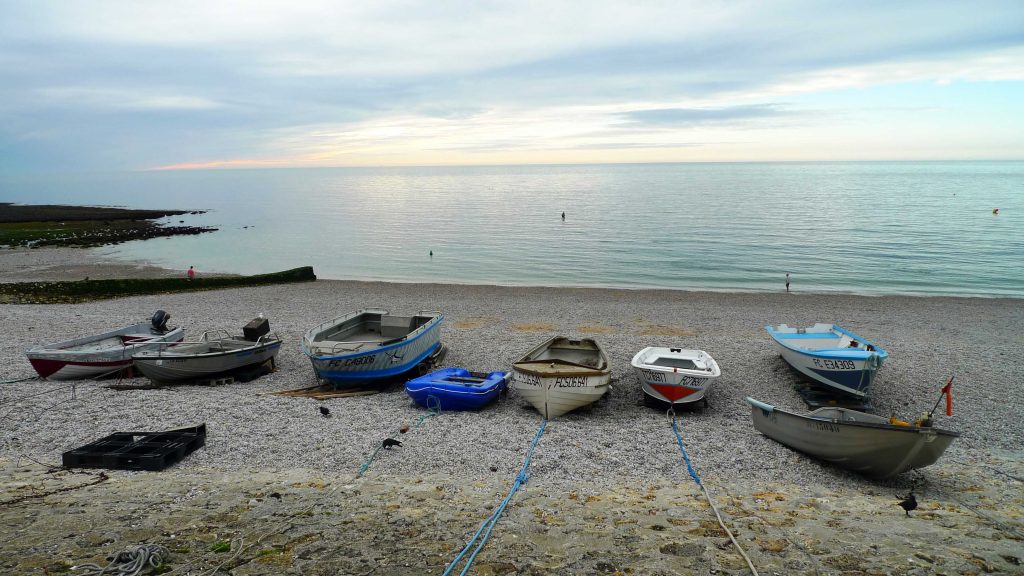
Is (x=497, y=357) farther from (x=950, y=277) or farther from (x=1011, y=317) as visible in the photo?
(x=950, y=277)

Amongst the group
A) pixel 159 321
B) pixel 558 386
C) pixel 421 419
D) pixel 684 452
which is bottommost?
pixel 684 452

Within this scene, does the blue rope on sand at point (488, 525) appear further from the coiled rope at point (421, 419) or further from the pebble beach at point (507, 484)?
the coiled rope at point (421, 419)

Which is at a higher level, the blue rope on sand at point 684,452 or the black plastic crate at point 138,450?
the black plastic crate at point 138,450

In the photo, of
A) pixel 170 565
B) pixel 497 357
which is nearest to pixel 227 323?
pixel 497 357

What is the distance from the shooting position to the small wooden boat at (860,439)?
9438mm

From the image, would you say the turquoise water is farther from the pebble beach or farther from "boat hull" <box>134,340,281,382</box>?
"boat hull" <box>134,340,281,382</box>

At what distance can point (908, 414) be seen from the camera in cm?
1445

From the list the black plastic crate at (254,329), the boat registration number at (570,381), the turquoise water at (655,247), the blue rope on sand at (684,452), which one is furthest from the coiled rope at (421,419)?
the turquoise water at (655,247)

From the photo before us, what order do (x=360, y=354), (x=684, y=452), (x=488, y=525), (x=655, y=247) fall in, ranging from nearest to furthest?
(x=488, y=525)
(x=684, y=452)
(x=360, y=354)
(x=655, y=247)

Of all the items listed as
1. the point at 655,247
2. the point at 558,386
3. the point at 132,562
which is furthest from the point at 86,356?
the point at 655,247

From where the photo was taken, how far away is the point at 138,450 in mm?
10203

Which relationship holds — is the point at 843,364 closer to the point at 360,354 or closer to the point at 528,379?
the point at 528,379

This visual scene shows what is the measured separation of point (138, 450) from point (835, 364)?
50.8 ft

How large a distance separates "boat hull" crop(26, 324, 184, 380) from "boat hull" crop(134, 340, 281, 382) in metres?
1.10
